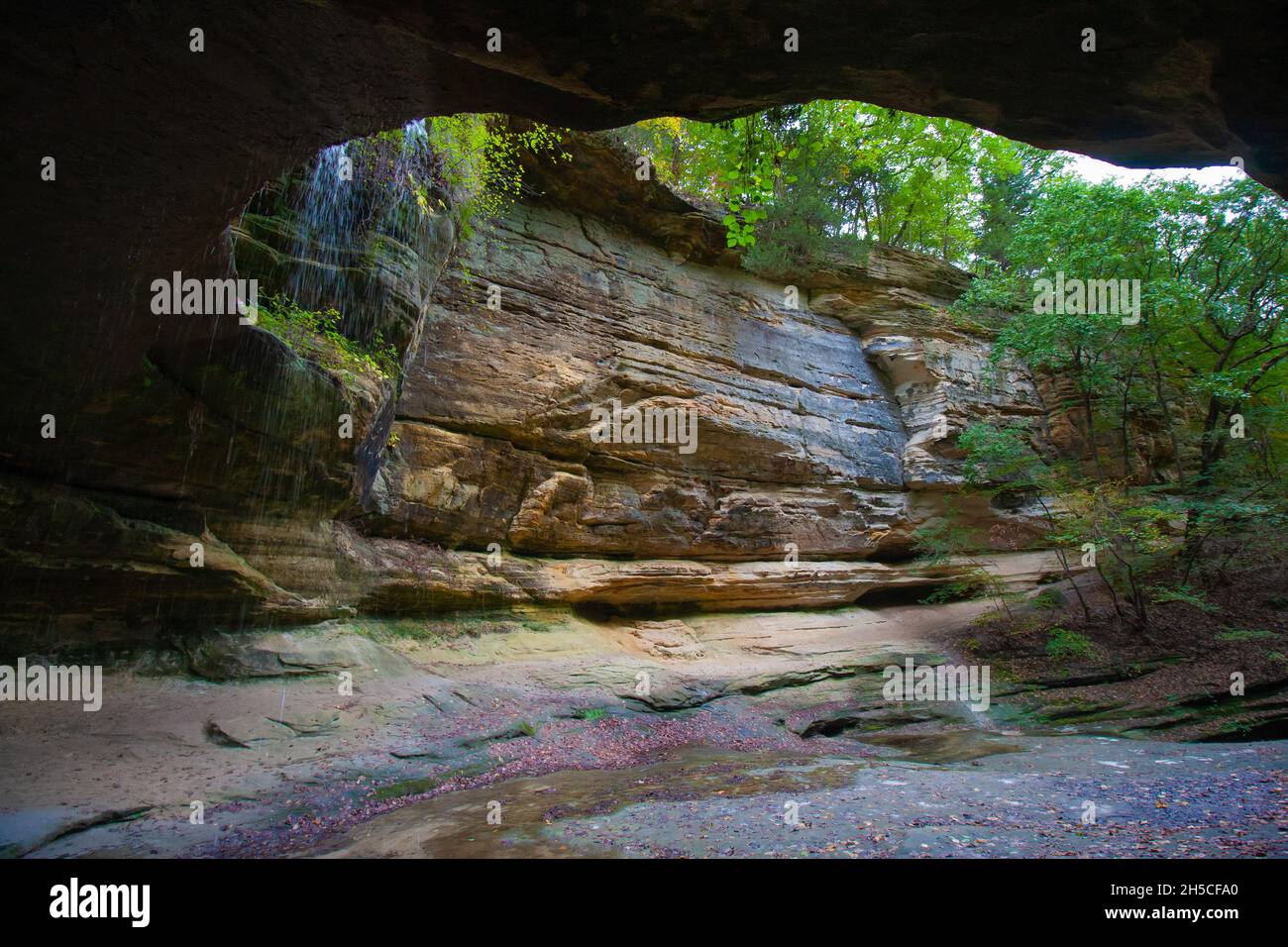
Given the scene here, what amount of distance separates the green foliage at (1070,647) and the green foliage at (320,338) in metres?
14.7

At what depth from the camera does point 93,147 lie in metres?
4.14

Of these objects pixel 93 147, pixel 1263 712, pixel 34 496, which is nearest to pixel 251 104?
pixel 93 147

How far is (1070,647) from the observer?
44.0 ft

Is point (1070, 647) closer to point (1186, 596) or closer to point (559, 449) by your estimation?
point (1186, 596)

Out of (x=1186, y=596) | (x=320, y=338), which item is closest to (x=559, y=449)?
(x=320, y=338)

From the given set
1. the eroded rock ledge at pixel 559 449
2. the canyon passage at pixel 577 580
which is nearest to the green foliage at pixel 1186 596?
the canyon passage at pixel 577 580

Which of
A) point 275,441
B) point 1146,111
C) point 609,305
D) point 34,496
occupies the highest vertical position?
point 609,305

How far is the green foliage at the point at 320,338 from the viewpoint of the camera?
8.91 metres

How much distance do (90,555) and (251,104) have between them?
6782 millimetres

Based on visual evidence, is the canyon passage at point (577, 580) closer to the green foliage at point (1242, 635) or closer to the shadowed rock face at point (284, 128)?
the shadowed rock face at point (284, 128)

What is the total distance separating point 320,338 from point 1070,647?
15.8 meters

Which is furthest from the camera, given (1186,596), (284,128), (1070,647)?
(1070,647)

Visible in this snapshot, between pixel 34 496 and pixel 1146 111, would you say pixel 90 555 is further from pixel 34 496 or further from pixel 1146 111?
pixel 1146 111

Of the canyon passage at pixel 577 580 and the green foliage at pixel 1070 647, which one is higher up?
the canyon passage at pixel 577 580
